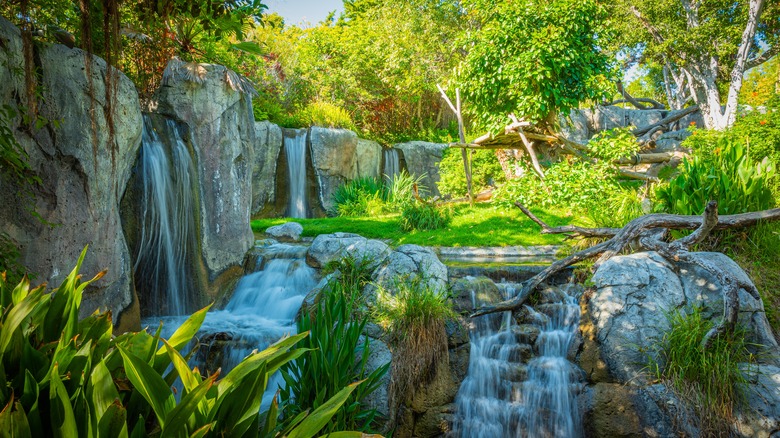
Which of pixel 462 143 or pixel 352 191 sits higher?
pixel 462 143

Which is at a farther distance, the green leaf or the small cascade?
the small cascade

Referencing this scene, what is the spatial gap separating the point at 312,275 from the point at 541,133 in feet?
20.1

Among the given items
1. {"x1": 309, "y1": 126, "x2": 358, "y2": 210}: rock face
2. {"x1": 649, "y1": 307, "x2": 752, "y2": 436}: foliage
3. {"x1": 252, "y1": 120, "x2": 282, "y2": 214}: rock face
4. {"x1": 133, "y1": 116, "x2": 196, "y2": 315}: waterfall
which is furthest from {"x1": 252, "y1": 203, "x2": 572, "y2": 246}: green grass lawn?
{"x1": 649, "y1": 307, "x2": 752, "y2": 436}: foliage

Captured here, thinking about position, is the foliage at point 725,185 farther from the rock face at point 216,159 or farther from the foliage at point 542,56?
the rock face at point 216,159

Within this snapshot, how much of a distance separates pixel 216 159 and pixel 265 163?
6.06 metres

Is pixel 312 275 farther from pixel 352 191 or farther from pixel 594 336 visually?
pixel 352 191

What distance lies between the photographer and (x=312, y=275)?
7.19m

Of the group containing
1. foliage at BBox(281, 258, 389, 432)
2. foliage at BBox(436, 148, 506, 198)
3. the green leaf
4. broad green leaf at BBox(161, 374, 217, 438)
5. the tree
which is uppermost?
the tree

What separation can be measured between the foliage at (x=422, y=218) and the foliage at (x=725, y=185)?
452cm

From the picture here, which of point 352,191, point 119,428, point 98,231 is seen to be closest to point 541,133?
point 352,191

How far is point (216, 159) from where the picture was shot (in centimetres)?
723

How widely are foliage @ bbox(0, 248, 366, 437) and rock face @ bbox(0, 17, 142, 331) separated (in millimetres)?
3028

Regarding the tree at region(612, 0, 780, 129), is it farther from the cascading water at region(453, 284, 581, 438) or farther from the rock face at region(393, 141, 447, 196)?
the cascading water at region(453, 284, 581, 438)

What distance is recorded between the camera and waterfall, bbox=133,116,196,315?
21.6ft
